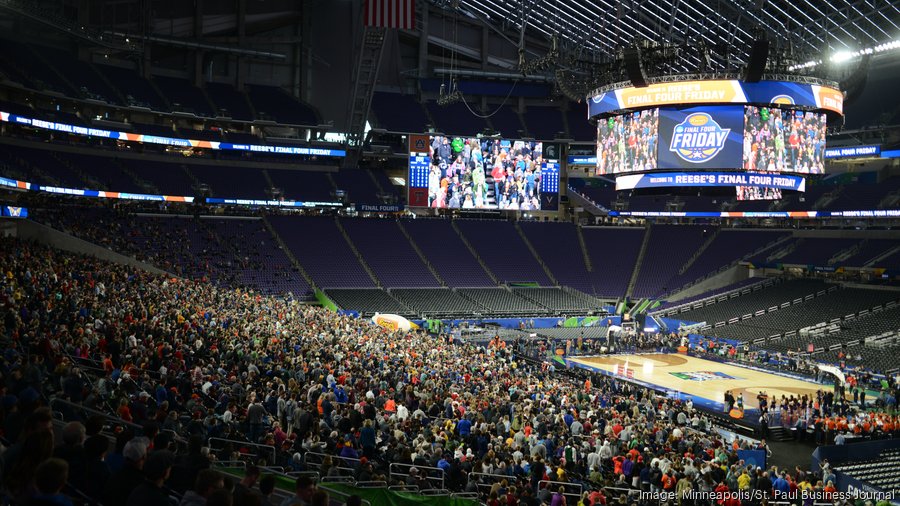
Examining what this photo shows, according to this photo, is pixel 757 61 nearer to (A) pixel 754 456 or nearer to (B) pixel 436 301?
(A) pixel 754 456

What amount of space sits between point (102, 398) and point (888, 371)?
106ft

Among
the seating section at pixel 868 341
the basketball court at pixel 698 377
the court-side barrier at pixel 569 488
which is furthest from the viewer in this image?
the seating section at pixel 868 341

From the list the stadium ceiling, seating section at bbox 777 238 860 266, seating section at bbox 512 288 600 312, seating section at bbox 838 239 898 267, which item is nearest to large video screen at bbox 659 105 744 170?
the stadium ceiling

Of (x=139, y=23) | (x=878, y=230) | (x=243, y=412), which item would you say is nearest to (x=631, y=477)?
(x=243, y=412)

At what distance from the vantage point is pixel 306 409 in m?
12.7

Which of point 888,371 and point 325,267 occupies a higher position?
point 325,267

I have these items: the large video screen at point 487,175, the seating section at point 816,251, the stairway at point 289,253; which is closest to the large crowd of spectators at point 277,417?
the stairway at point 289,253

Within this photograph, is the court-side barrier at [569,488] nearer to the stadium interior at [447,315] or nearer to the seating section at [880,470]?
the stadium interior at [447,315]

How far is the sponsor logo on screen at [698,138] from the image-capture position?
2611 centimetres

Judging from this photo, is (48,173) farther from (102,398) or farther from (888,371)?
(888,371)

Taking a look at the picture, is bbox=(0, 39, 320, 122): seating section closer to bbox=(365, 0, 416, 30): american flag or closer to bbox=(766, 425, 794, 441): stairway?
bbox=(365, 0, 416, 30): american flag

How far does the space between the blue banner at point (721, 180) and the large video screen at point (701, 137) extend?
42 cm

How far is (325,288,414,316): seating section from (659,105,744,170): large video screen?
20.5m

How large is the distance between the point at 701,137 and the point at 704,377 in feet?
39.3
